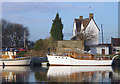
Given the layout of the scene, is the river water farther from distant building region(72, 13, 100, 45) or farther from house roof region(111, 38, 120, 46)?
distant building region(72, 13, 100, 45)

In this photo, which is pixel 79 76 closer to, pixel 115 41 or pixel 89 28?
pixel 115 41

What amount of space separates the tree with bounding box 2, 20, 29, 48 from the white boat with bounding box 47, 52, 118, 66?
32.4 m

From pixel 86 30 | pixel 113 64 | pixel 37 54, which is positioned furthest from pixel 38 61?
pixel 86 30

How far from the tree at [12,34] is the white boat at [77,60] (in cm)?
3238

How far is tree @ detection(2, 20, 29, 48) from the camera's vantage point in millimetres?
77750

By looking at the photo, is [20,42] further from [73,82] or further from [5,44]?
[73,82]

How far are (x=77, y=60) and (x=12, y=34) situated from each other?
36029 millimetres

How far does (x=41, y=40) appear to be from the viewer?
206 feet

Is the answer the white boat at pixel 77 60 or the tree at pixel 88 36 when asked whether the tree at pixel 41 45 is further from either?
the white boat at pixel 77 60

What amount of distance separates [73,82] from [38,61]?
88.3 feet

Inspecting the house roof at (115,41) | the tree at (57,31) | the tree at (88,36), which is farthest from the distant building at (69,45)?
the house roof at (115,41)

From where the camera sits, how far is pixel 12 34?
79250 millimetres

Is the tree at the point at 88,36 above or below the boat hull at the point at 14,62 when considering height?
above

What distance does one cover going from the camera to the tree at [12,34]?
255ft
